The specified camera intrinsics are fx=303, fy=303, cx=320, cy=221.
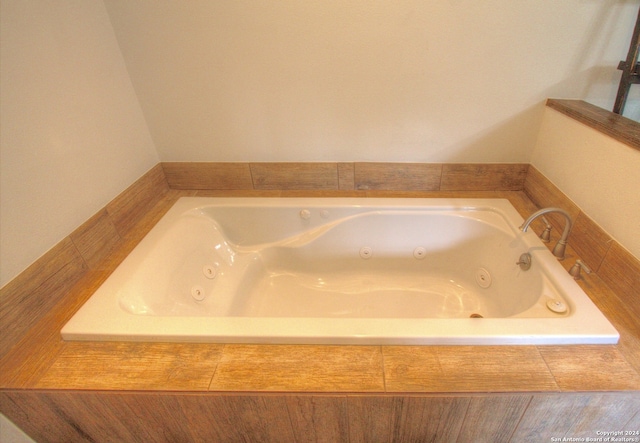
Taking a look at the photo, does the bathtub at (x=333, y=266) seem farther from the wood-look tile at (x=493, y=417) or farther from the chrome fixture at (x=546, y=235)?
the wood-look tile at (x=493, y=417)

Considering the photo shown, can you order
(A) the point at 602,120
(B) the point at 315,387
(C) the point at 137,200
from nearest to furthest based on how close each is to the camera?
(B) the point at 315,387 < (A) the point at 602,120 < (C) the point at 137,200

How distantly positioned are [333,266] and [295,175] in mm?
558

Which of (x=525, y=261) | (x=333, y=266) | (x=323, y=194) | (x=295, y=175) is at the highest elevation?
(x=295, y=175)

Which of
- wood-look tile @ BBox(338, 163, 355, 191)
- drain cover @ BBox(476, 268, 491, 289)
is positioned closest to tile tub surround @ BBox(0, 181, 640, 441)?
drain cover @ BBox(476, 268, 491, 289)

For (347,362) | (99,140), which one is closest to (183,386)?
(347,362)

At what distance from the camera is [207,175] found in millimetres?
1726

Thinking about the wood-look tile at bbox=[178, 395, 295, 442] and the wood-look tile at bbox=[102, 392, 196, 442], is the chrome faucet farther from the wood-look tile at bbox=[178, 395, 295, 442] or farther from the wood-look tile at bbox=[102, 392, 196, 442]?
the wood-look tile at bbox=[102, 392, 196, 442]

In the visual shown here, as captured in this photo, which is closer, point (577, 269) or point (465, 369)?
point (465, 369)

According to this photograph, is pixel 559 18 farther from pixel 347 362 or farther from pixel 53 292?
pixel 53 292

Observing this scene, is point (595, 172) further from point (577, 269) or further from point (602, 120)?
point (577, 269)

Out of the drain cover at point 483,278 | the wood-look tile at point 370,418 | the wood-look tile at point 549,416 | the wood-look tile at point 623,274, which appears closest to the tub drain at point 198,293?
the wood-look tile at point 370,418

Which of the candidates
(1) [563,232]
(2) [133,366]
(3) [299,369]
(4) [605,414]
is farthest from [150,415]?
(1) [563,232]

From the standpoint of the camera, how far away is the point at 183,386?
0.85m

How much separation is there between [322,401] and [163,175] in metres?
1.48
